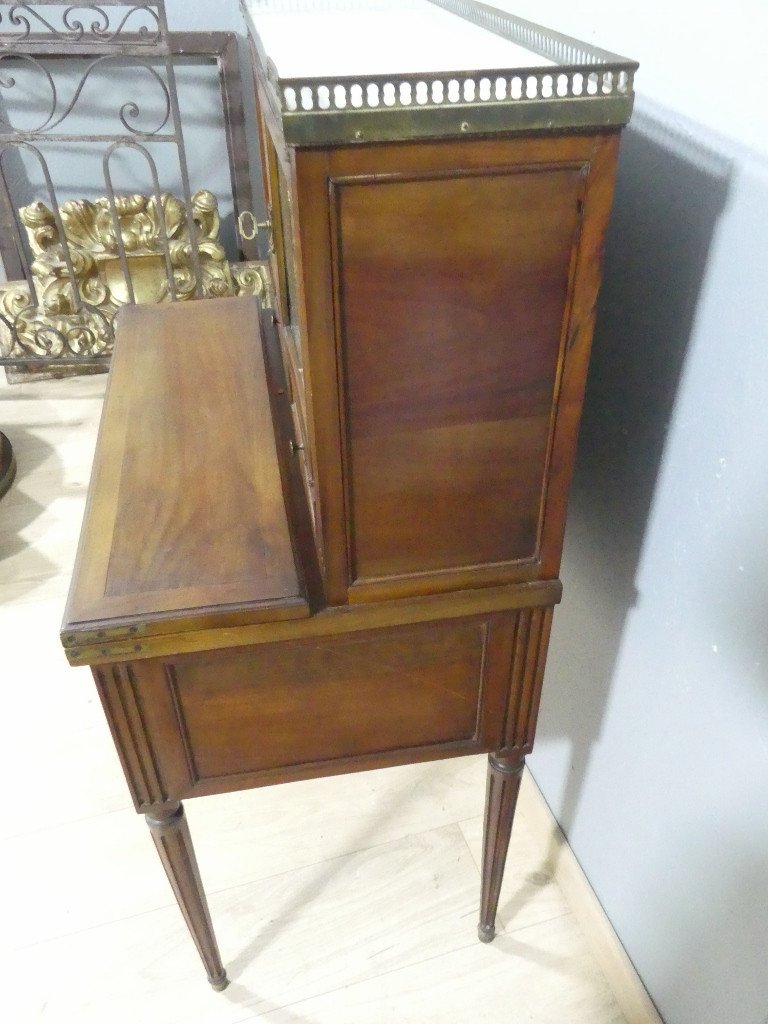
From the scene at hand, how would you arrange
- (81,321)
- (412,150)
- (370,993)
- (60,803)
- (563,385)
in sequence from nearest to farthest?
(412,150) → (563,385) → (370,993) → (60,803) → (81,321)

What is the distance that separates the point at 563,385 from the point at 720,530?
0.18 m

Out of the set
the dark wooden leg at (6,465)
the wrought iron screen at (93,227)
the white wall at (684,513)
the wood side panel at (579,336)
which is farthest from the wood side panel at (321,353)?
the wrought iron screen at (93,227)

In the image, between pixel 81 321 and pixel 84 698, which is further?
pixel 81 321

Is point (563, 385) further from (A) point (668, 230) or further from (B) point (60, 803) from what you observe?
(B) point (60, 803)

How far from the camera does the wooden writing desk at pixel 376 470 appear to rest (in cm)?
53

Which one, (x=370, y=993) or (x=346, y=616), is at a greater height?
(x=346, y=616)

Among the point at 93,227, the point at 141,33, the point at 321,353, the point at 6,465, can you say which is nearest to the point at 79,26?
the point at 141,33

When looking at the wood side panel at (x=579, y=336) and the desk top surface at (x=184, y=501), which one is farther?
the desk top surface at (x=184, y=501)

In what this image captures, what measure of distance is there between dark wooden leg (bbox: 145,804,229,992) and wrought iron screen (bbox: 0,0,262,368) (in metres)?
1.62

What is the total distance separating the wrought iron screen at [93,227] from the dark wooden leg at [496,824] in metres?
1.67

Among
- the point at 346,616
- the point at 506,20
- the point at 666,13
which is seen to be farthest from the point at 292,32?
the point at 346,616

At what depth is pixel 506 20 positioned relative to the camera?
744mm

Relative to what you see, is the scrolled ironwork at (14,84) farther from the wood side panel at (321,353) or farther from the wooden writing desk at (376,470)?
the wood side panel at (321,353)

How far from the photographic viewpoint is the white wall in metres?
0.61
